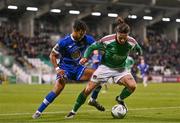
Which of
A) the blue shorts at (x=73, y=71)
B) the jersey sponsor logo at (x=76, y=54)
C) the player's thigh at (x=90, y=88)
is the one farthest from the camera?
the blue shorts at (x=73, y=71)

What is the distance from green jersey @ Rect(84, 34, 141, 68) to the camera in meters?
14.5

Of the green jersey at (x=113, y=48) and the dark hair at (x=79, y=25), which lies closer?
the dark hair at (x=79, y=25)

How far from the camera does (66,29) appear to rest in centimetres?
7219

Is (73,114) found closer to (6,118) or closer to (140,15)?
(6,118)

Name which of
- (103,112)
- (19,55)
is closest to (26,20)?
(19,55)

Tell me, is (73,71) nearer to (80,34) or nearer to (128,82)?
(80,34)

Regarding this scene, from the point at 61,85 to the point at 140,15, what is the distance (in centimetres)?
6387

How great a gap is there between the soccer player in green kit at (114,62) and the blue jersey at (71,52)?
1.49 ft

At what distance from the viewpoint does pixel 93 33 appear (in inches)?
2960

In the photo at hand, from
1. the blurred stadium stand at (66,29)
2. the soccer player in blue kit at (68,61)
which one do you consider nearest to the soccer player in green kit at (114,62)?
the soccer player in blue kit at (68,61)

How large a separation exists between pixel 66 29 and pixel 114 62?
57617 millimetres

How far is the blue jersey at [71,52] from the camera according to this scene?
14766 millimetres

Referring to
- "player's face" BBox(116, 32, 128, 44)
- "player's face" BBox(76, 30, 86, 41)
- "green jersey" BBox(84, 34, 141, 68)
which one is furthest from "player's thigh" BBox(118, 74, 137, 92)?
"player's face" BBox(76, 30, 86, 41)

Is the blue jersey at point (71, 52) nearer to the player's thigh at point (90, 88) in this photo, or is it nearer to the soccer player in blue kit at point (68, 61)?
the soccer player in blue kit at point (68, 61)
